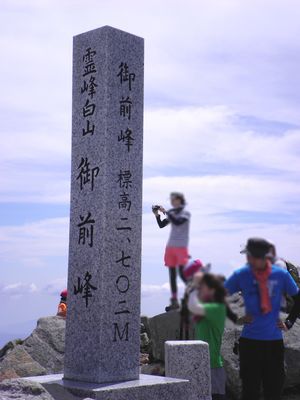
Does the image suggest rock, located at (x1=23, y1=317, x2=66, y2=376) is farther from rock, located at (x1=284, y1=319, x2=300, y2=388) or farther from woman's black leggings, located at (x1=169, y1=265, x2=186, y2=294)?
woman's black leggings, located at (x1=169, y1=265, x2=186, y2=294)

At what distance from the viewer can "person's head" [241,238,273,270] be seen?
6.51 feet

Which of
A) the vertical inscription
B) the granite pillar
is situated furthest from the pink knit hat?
the granite pillar

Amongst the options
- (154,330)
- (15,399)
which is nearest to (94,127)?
(15,399)

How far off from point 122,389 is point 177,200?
877cm

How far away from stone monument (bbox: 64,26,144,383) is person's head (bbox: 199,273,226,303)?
8.94 metres

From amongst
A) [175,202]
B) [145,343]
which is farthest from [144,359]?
[175,202]

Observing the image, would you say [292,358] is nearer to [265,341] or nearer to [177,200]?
[265,341]

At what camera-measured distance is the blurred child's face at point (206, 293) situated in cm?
173

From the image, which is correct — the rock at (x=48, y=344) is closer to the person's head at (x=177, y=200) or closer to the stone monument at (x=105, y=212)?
the stone monument at (x=105, y=212)

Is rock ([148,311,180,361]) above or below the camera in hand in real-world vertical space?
below

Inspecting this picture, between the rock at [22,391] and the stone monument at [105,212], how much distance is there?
8.01 ft

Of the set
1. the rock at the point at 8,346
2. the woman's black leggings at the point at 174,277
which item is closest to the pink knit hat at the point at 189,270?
the woman's black leggings at the point at 174,277

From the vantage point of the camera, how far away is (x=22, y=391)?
27.4 ft

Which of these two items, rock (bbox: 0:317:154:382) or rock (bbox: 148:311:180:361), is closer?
rock (bbox: 148:311:180:361)
